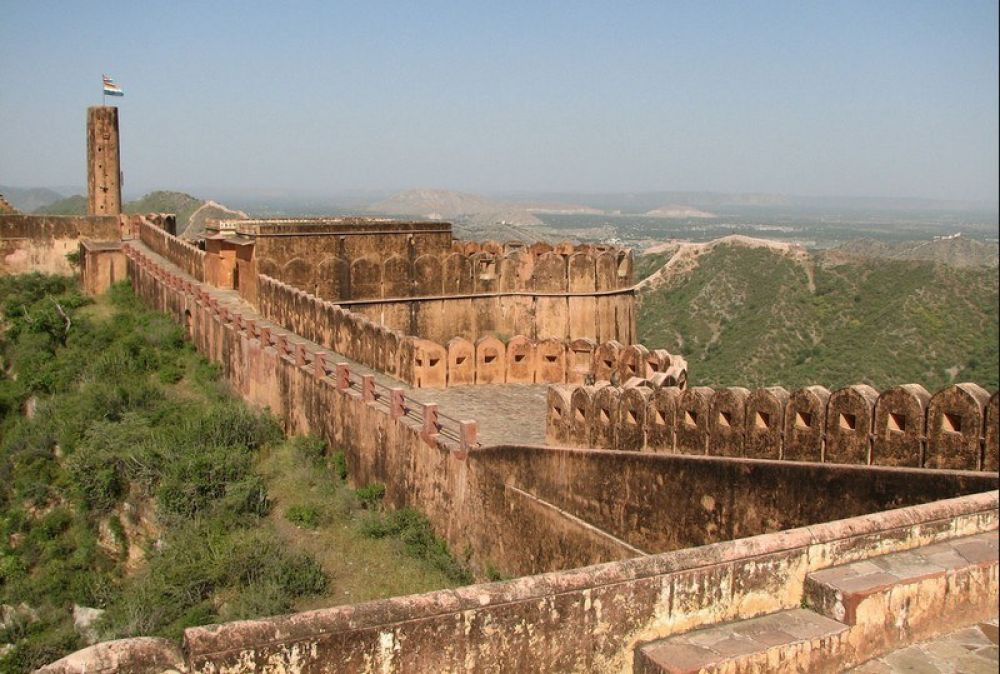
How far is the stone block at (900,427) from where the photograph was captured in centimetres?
678

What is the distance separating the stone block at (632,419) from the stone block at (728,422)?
29.8 inches

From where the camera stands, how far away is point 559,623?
4977mm

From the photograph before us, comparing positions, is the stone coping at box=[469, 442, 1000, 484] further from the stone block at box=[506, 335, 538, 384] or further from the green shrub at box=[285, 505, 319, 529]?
the stone block at box=[506, 335, 538, 384]

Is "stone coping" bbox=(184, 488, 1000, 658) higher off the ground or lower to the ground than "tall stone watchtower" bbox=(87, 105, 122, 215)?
lower

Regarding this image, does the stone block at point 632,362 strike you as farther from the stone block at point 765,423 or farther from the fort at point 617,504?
the stone block at point 765,423

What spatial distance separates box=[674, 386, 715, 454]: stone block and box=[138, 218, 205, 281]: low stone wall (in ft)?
52.5

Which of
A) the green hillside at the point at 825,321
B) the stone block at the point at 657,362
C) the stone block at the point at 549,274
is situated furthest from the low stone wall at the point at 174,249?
the green hillside at the point at 825,321

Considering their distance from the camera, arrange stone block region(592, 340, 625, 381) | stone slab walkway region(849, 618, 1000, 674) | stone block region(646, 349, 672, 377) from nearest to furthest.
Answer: stone slab walkway region(849, 618, 1000, 674)
stone block region(646, 349, 672, 377)
stone block region(592, 340, 625, 381)

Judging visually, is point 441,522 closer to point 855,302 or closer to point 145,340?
point 145,340

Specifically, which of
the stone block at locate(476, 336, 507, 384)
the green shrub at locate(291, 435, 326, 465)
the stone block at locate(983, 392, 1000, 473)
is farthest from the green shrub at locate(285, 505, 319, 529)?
the stone block at locate(983, 392, 1000, 473)

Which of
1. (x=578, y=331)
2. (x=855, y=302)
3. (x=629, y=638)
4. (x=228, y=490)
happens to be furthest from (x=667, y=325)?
(x=629, y=638)

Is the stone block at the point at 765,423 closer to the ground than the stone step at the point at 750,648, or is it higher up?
higher up

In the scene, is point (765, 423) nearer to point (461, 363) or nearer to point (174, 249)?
point (461, 363)

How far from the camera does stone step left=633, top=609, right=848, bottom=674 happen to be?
4.89 meters
